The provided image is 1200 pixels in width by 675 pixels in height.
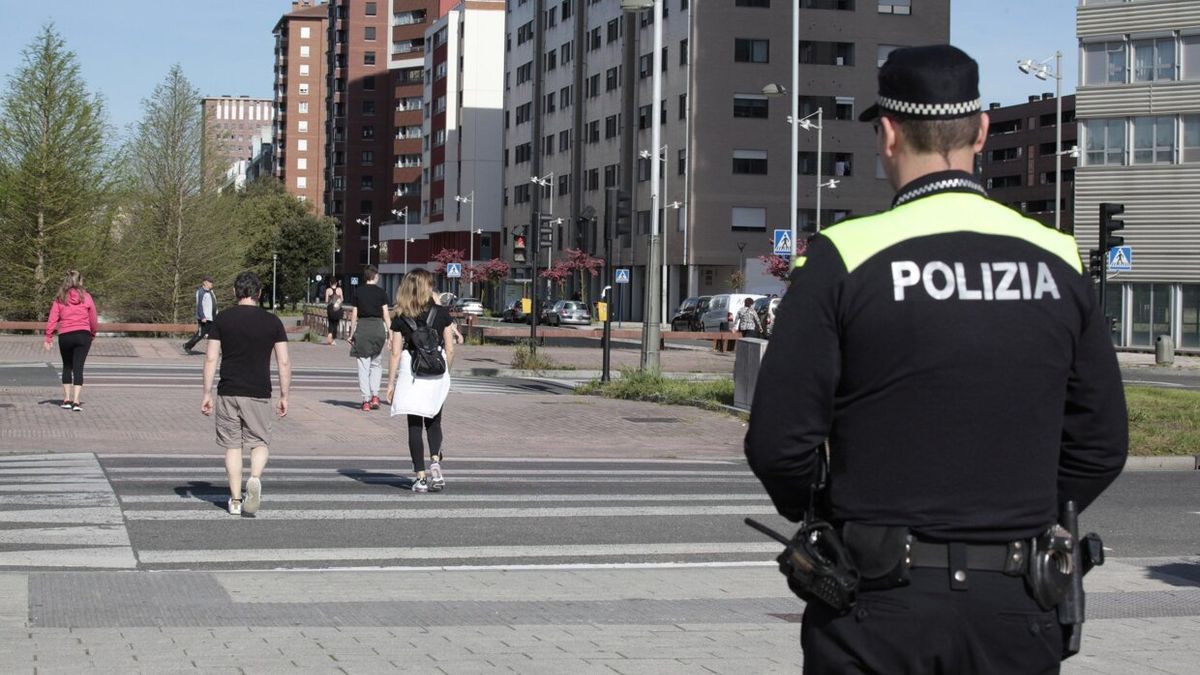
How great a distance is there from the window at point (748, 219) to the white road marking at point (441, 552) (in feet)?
232

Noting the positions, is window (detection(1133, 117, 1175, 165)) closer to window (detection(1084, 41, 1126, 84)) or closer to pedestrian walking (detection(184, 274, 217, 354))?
window (detection(1084, 41, 1126, 84))

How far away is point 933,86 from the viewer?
317cm

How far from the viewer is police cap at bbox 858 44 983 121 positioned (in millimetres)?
3172

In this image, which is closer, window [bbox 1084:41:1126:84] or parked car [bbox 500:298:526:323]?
window [bbox 1084:41:1126:84]

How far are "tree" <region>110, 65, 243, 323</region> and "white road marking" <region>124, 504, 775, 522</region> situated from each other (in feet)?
126

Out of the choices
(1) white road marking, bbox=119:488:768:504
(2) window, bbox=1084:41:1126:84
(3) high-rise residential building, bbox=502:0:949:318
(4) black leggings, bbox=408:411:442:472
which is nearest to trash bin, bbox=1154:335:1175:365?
(2) window, bbox=1084:41:1126:84

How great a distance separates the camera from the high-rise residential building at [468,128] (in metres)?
118

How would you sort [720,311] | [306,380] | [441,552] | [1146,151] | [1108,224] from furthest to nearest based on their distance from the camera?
[1146,151], [720,311], [306,380], [1108,224], [441,552]

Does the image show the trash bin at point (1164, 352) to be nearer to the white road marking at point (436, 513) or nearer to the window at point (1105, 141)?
the window at point (1105, 141)

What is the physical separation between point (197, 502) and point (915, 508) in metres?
9.84

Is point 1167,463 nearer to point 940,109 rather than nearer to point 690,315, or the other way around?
point 940,109

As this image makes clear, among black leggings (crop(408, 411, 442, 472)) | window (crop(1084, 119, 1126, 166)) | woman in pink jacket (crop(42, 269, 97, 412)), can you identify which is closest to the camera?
black leggings (crop(408, 411, 442, 472))

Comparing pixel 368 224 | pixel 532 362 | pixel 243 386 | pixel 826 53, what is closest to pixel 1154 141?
pixel 826 53

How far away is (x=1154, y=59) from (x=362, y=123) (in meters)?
109
